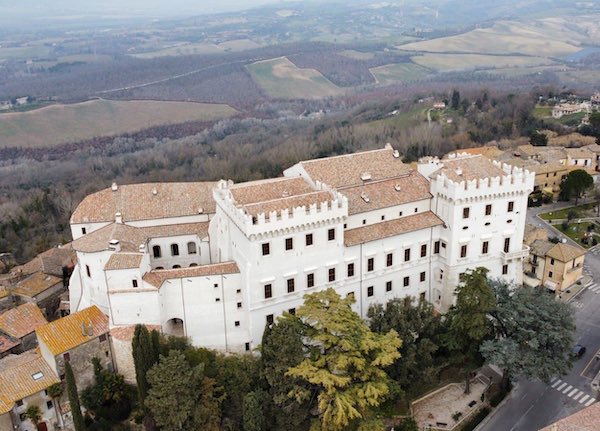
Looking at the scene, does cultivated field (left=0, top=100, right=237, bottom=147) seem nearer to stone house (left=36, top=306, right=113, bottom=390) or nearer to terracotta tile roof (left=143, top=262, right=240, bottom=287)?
stone house (left=36, top=306, right=113, bottom=390)

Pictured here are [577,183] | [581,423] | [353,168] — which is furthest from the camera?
[577,183]

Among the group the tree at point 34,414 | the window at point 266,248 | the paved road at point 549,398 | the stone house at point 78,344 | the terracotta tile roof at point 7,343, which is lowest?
the paved road at point 549,398

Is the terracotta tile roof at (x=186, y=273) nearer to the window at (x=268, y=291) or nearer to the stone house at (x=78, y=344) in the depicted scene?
the window at (x=268, y=291)

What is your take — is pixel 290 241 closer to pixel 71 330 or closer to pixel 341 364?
pixel 341 364

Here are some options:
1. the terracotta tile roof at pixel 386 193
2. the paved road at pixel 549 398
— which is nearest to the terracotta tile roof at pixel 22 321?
the terracotta tile roof at pixel 386 193

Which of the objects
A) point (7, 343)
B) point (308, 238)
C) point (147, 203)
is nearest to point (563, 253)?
point (308, 238)

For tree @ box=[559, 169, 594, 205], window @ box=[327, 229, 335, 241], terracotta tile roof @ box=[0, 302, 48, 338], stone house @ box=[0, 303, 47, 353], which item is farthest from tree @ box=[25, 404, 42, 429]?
tree @ box=[559, 169, 594, 205]
